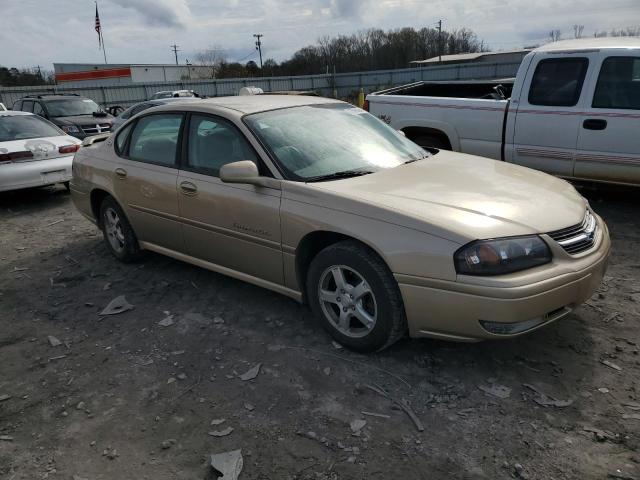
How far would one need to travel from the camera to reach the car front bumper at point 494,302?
2.77 meters

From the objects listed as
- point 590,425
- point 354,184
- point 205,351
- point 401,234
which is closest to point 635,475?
point 590,425

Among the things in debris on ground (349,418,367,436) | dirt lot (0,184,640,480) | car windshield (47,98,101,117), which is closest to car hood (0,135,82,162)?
dirt lot (0,184,640,480)

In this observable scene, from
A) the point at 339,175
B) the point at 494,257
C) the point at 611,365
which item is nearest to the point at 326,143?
the point at 339,175

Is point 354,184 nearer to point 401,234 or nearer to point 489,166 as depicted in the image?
point 401,234

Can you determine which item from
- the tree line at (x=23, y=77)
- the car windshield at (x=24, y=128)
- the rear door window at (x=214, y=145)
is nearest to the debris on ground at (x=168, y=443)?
the rear door window at (x=214, y=145)

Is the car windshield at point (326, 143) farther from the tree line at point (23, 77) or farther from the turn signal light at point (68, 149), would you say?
the tree line at point (23, 77)

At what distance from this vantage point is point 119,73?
51.8 metres

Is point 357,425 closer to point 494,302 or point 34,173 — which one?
point 494,302

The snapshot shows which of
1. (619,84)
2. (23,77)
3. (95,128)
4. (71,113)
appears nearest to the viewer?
(619,84)

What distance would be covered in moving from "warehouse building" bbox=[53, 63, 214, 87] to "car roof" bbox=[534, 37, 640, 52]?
4165 cm

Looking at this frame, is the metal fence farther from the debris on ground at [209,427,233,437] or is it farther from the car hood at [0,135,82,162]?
the debris on ground at [209,427,233,437]

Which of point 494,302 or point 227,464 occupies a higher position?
point 494,302

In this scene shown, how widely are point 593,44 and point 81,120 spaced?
12.6 m

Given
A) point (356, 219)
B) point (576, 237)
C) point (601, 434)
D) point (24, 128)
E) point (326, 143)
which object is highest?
point (24, 128)
